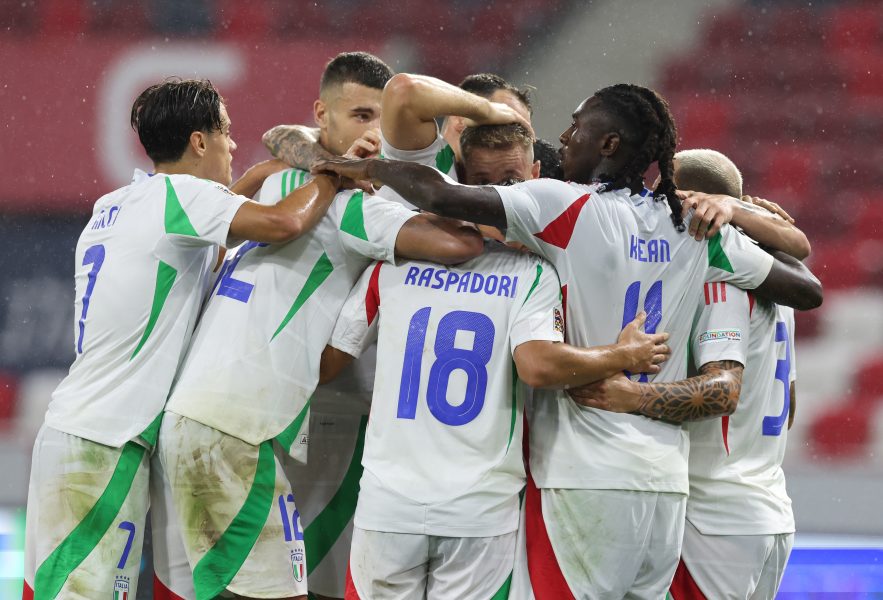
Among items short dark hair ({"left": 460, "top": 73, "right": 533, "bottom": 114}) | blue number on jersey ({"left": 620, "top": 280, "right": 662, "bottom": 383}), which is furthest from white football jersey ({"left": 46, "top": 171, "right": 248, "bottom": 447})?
blue number on jersey ({"left": 620, "top": 280, "right": 662, "bottom": 383})

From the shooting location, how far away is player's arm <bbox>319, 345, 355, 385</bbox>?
95.3 inches

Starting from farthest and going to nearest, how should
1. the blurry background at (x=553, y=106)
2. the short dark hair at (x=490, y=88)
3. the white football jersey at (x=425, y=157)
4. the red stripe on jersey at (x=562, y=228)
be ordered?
the blurry background at (x=553, y=106) < the short dark hair at (x=490, y=88) < the white football jersey at (x=425, y=157) < the red stripe on jersey at (x=562, y=228)

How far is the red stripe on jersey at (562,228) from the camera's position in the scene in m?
2.22

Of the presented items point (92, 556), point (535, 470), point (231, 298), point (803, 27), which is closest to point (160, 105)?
point (231, 298)

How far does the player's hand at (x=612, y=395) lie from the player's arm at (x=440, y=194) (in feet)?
1.37

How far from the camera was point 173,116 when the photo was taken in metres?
2.49

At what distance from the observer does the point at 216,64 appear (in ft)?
16.0

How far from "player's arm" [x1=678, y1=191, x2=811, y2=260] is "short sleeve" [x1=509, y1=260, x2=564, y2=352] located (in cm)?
38

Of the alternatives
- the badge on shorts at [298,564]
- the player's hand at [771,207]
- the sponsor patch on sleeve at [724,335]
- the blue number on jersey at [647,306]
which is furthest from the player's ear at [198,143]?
the player's hand at [771,207]

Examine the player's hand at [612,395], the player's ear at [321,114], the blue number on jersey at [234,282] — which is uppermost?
the player's ear at [321,114]

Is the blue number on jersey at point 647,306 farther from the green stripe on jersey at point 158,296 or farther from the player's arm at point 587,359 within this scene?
the green stripe on jersey at point 158,296

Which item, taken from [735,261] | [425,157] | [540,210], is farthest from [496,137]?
[735,261]

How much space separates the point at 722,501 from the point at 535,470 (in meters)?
0.56

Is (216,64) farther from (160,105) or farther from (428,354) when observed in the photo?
(428,354)
